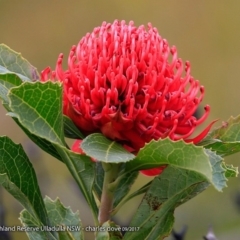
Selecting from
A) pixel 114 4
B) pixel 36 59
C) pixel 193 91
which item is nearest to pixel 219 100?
pixel 114 4

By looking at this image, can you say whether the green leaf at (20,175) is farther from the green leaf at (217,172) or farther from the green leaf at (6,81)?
the green leaf at (217,172)

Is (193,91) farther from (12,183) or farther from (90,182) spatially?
(12,183)

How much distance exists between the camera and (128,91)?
0.70 metres

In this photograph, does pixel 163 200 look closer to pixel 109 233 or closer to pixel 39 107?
pixel 109 233

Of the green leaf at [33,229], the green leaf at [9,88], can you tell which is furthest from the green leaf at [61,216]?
the green leaf at [9,88]

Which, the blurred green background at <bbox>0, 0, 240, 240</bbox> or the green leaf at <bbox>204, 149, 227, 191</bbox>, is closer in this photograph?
the green leaf at <bbox>204, 149, 227, 191</bbox>

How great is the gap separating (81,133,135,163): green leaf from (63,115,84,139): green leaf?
0.17 ft

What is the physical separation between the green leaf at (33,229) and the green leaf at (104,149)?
0.21m

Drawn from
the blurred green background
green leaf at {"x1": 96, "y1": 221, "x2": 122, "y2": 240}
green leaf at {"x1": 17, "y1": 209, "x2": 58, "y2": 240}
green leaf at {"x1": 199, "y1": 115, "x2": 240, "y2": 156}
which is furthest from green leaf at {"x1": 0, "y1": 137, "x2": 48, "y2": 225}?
the blurred green background

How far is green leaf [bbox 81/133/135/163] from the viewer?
0.65 meters

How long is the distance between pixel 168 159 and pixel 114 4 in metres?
1.96

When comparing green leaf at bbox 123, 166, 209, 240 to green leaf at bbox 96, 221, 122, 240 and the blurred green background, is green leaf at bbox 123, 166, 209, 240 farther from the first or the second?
the blurred green background

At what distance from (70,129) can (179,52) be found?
1762 millimetres

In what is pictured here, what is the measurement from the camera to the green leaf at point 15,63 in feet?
2.78
